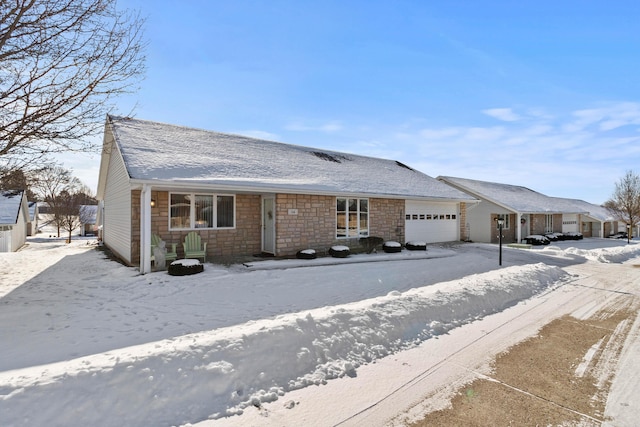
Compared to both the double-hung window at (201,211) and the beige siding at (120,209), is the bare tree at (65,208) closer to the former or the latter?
the beige siding at (120,209)

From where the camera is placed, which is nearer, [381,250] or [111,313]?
[111,313]

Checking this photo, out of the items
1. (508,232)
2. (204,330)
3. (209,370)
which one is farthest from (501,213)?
(209,370)

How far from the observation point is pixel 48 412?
2754 mm

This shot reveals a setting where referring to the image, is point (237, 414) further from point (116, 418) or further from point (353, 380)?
point (353, 380)

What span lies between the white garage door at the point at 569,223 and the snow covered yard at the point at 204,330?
23.8 metres

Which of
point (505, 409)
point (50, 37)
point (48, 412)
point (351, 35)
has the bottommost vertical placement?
point (505, 409)

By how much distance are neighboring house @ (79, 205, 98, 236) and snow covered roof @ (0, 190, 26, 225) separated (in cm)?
1757

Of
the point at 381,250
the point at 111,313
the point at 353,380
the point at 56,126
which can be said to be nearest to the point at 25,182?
the point at 56,126

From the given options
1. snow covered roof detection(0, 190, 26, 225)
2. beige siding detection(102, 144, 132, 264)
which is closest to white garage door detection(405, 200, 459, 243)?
beige siding detection(102, 144, 132, 264)

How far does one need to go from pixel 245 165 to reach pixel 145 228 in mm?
4247

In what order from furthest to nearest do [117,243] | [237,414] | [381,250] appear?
[381,250] < [117,243] < [237,414]

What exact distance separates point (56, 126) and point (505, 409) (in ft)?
27.3

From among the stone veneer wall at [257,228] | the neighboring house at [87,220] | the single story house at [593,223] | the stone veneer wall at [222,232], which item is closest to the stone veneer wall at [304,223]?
the stone veneer wall at [257,228]

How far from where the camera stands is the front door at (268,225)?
11148mm
